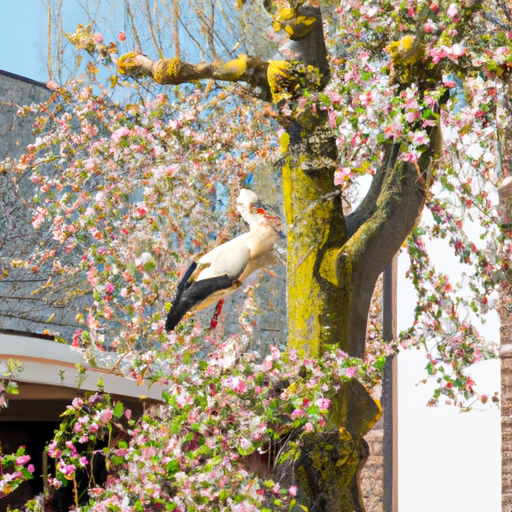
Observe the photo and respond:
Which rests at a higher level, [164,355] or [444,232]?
[444,232]

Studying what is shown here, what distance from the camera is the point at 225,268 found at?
14.1ft

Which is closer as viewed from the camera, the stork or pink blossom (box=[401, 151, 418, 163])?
pink blossom (box=[401, 151, 418, 163])

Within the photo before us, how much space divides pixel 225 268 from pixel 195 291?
0.78 feet

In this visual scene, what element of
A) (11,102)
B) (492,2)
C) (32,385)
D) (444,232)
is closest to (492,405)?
(444,232)

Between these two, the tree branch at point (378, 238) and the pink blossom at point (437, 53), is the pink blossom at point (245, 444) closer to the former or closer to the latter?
the tree branch at point (378, 238)

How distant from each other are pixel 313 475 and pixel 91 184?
5.22 metres

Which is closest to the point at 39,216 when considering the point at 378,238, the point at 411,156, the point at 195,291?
the point at 195,291

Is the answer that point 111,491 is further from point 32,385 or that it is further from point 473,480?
point 473,480

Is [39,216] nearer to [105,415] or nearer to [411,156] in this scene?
[105,415]

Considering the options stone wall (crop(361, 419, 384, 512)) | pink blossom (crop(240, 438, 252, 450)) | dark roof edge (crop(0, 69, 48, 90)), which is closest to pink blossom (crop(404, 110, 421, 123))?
pink blossom (crop(240, 438, 252, 450))

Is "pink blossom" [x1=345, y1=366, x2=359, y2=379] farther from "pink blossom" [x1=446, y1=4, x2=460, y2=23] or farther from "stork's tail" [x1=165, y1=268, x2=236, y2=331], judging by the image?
"pink blossom" [x1=446, y1=4, x2=460, y2=23]

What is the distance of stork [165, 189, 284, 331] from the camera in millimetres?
4297

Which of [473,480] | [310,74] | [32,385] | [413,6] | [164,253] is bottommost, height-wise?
[473,480]

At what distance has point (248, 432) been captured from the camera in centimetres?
346
